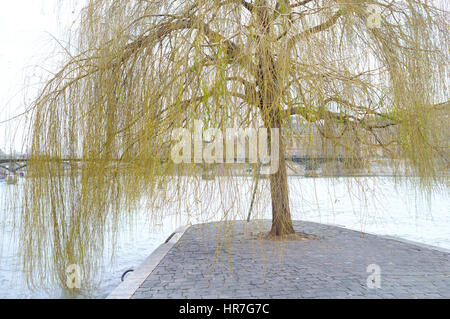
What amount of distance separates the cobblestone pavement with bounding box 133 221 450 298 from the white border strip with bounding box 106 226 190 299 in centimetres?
7

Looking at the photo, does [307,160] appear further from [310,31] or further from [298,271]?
[298,271]

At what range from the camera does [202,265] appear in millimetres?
4250

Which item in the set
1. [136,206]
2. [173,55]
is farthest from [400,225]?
[173,55]

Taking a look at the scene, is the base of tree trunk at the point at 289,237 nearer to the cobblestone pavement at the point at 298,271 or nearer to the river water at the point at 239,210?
the cobblestone pavement at the point at 298,271

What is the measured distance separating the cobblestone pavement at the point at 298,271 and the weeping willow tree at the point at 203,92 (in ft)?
2.52

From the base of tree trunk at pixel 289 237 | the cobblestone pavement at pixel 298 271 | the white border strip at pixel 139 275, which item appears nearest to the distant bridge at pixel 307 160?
the cobblestone pavement at pixel 298 271

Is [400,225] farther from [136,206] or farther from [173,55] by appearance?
[173,55]

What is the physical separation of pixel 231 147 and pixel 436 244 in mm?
4724

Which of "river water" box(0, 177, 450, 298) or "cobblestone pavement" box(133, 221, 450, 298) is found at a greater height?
"river water" box(0, 177, 450, 298)

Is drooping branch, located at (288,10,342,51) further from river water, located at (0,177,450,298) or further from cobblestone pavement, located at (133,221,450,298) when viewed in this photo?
cobblestone pavement, located at (133,221,450,298)

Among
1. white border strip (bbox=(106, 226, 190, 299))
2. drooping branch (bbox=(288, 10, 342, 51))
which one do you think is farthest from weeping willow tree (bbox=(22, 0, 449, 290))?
white border strip (bbox=(106, 226, 190, 299))

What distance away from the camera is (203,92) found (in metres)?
2.41

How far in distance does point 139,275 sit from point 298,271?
1729 mm

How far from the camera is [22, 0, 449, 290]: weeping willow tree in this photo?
8.19 ft
